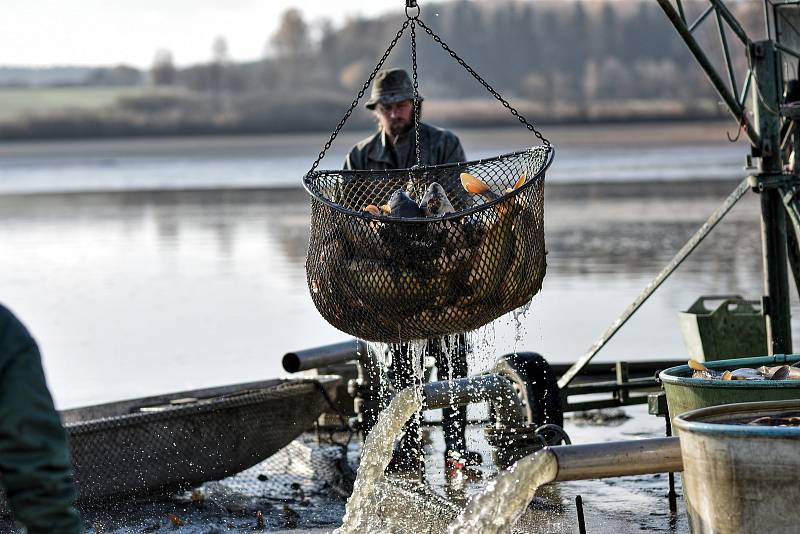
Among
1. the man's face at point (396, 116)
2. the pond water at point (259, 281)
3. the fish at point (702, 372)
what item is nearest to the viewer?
the fish at point (702, 372)

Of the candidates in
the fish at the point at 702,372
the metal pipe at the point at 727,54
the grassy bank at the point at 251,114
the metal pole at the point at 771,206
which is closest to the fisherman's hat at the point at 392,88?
the metal pipe at the point at 727,54

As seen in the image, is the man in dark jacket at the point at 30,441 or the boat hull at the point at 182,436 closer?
the man in dark jacket at the point at 30,441

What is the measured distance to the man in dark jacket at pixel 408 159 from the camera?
803 cm

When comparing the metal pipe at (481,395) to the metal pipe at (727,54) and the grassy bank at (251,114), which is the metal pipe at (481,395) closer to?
the metal pipe at (727,54)

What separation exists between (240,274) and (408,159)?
33.3ft

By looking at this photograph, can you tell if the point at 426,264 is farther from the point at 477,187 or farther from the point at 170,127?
the point at 170,127

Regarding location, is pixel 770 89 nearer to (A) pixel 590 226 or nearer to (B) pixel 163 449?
(B) pixel 163 449

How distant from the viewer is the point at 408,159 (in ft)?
27.6

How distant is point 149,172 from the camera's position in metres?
52.0

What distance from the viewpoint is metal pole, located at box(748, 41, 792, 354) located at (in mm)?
8148

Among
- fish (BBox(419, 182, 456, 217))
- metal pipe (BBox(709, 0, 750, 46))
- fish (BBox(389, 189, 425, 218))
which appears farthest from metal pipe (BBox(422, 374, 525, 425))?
metal pipe (BBox(709, 0, 750, 46))

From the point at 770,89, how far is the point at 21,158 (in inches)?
2432

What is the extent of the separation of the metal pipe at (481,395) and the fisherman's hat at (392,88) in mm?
1643

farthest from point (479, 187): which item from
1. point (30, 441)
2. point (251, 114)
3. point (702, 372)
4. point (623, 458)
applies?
point (251, 114)
